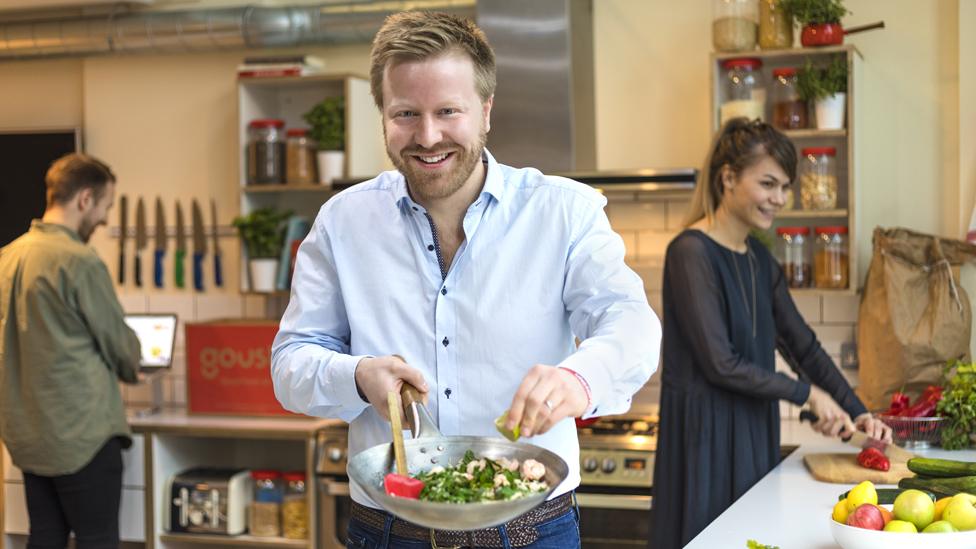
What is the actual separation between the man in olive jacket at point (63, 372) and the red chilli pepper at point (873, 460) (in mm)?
2421

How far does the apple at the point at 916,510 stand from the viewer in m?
1.99

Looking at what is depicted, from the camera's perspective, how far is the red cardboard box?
4.50m

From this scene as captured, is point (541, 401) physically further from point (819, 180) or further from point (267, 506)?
point (267, 506)

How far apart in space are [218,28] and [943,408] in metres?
3.01

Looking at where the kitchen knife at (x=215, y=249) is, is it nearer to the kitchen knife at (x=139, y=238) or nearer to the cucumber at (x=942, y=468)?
the kitchen knife at (x=139, y=238)

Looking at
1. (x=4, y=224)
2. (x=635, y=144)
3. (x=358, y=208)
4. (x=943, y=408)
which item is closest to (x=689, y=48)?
(x=635, y=144)

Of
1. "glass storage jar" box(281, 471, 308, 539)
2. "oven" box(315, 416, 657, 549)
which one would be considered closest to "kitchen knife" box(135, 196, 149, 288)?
"glass storage jar" box(281, 471, 308, 539)

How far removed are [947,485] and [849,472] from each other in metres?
0.43

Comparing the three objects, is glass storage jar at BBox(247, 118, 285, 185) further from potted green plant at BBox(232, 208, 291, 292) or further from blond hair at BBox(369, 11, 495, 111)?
blond hair at BBox(369, 11, 495, 111)

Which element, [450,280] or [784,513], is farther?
[784,513]

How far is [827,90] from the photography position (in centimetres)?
378

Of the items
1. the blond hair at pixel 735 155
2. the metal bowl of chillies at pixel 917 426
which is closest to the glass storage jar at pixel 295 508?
the blond hair at pixel 735 155

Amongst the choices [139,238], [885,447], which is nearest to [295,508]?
[139,238]

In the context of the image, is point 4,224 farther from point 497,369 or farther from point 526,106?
point 497,369
